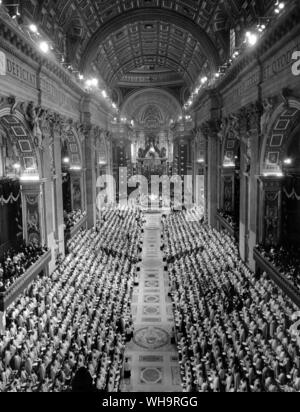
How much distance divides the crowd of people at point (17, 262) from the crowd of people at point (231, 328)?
5.90m

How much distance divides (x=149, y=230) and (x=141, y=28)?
A: 51.8 feet

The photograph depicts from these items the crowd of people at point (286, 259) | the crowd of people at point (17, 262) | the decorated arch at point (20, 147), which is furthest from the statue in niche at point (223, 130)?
the crowd of people at point (17, 262)

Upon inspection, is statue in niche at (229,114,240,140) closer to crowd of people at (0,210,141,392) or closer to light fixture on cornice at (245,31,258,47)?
light fixture on cornice at (245,31,258,47)

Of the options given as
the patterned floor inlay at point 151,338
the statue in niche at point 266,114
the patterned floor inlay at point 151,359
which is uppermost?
the statue in niche at point 266,114

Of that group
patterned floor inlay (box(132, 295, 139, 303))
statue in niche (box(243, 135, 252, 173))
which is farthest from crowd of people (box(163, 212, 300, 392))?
statue in niche (box(243, 135, 252, 173))

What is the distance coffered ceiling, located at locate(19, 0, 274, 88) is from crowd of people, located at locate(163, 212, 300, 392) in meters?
11.7

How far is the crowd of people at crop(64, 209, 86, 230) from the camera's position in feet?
77.3

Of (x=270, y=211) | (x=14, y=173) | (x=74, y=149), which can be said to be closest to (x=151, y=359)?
(x=270, y=211)

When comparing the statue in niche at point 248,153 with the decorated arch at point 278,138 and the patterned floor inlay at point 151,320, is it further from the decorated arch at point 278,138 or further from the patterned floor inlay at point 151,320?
the patterned floor inlay at point 151,320

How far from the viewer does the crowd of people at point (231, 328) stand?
9633 mm

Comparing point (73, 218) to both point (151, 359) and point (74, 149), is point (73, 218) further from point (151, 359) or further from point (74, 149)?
point (151, 359)

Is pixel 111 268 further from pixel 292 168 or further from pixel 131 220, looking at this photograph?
pixel 131 220
